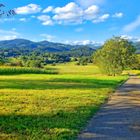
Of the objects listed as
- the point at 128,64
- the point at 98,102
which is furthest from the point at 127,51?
the point at 98,102

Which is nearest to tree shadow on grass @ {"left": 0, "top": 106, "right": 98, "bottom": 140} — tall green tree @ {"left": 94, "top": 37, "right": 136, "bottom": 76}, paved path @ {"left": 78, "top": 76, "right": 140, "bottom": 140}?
paved path @ {"left": 78, "top": 76, "right": 140, "bottom": 140}

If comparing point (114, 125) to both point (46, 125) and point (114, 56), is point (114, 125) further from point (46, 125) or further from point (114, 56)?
point (114, 56)

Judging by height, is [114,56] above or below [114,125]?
above

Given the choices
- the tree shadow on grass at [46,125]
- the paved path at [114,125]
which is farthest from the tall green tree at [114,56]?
the tree shadow on grass at [46,125]

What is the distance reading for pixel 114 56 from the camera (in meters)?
88.3

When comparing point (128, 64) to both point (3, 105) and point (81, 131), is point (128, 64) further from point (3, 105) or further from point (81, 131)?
point (81, 131)

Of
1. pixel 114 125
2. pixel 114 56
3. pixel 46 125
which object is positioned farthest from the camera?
pixel 114 56

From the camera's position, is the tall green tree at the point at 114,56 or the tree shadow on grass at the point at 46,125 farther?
the tall green tree at the point at 114,56

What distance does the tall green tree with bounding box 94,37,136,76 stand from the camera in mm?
86188

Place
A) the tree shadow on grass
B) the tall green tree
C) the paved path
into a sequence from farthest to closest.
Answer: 1. the tall green tree
2. the tree shadow on grass
3. the paved path

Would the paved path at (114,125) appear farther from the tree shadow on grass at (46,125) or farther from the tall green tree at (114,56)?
the tall green tree at (114,56)

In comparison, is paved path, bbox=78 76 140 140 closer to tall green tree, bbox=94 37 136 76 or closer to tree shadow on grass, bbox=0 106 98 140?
tree shadow on grass, bbox=0 106 98 140

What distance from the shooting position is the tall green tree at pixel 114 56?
283 ft

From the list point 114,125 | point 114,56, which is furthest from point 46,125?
point 114,56
